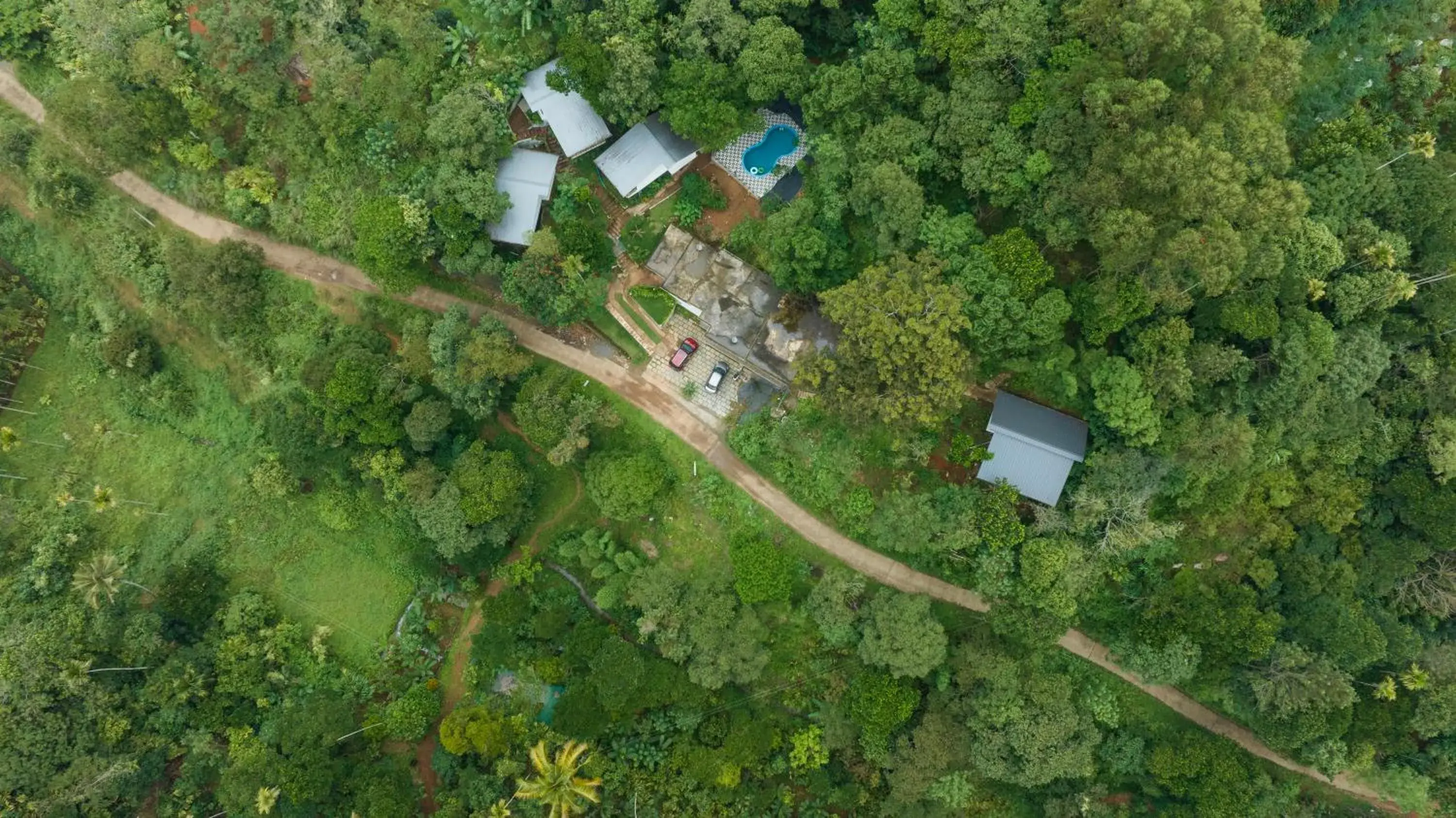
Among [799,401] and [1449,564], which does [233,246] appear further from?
[1449,564]

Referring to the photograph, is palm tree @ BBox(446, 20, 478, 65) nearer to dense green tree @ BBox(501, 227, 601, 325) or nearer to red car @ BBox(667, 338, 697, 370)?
dense green tree @ BBox(501, 227, 601, 325)

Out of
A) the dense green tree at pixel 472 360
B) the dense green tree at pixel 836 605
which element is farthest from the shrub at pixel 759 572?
the dense green tree at pixel 472 360

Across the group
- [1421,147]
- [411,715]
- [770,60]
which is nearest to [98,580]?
[411,715]

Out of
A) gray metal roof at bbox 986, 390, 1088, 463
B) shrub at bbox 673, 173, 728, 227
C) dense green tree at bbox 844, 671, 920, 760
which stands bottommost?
dense green tree at bbox 844, 671, 920, 760

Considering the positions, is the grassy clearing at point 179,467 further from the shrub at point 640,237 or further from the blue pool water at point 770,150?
the blue pool water at point 770,150

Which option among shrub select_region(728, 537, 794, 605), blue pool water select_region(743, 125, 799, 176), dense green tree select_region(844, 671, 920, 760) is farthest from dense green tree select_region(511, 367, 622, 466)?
dense green tree select_region(844, 671, 920, 760)

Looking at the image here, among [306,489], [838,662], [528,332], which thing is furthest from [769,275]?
[306,489]
